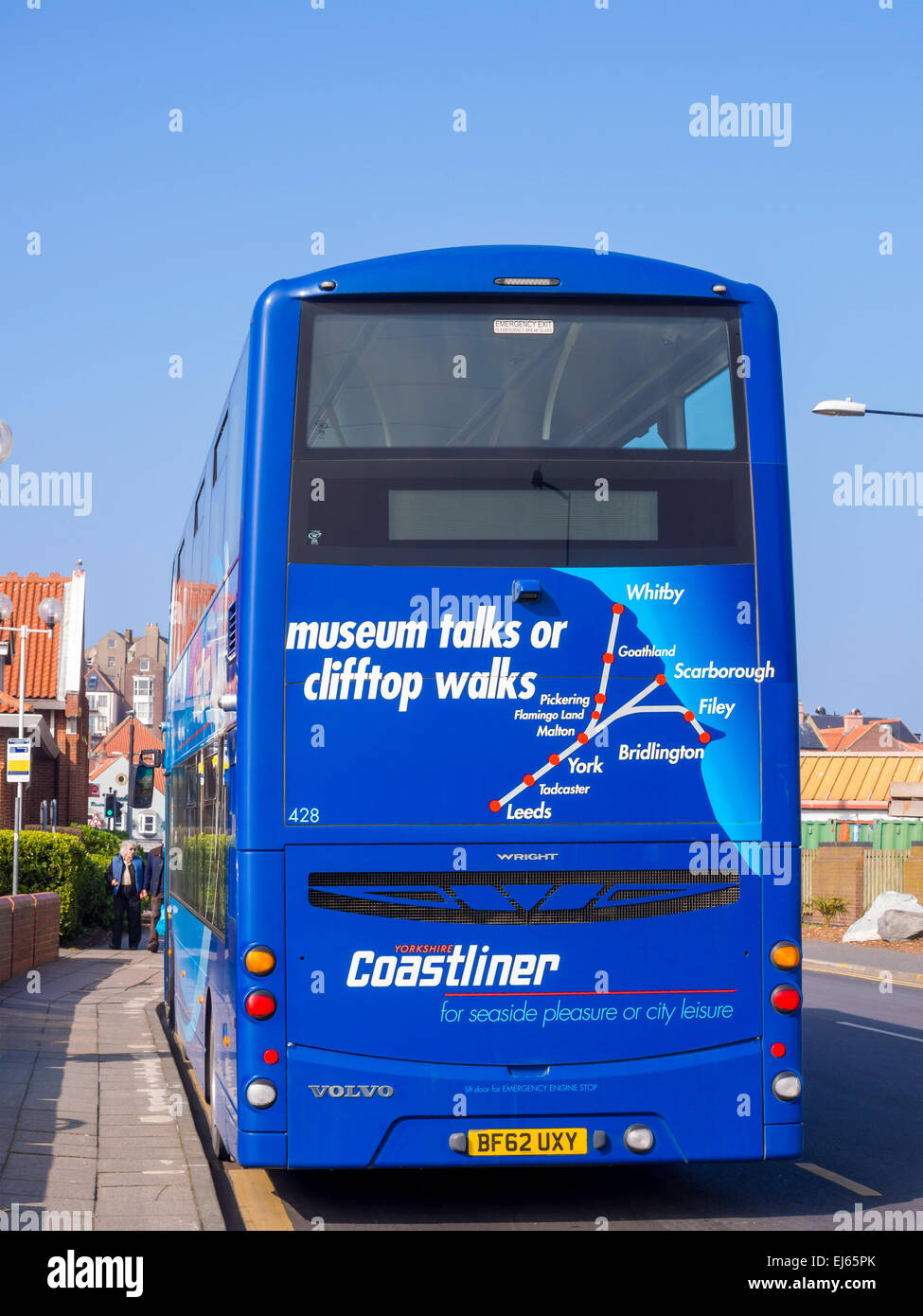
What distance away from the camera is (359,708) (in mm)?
7078

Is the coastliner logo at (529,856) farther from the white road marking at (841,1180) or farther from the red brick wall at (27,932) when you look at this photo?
the red brick wall at (27,932)

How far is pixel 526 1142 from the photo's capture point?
704cm

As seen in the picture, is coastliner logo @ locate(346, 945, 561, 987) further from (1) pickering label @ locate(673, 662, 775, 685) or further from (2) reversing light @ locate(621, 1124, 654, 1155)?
(1) pickering label @ locate(673, 662, 775, 685)

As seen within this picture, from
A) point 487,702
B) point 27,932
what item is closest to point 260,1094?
point 487,702

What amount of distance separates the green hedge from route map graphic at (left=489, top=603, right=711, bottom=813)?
18.0 meters

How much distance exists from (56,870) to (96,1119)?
15.3m

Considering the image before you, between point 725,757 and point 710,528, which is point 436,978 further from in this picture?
point 710,528

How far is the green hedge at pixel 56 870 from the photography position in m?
23.8

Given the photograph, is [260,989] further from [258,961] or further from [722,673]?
[722,673]

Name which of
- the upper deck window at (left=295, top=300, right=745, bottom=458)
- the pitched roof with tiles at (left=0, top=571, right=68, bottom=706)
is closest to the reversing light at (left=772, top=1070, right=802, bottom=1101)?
the upper deck window at (left=295, top=300, right=745, bottom=458)

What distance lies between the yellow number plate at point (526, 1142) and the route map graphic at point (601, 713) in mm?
1445

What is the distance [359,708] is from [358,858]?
26.7 inches

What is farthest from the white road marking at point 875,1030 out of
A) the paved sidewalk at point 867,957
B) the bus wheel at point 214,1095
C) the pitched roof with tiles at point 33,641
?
the pitched roof with tiles at point 33,641
